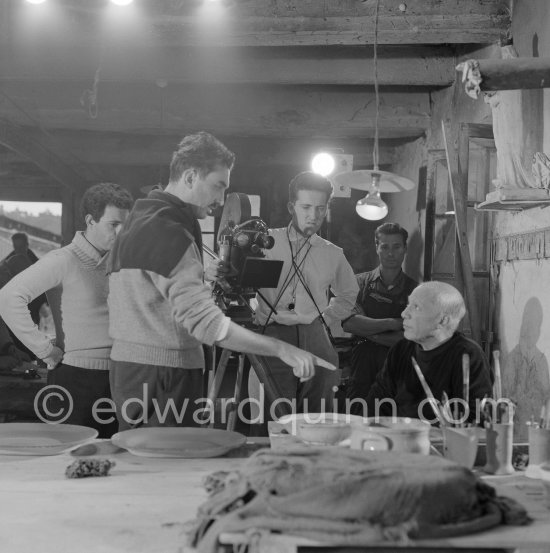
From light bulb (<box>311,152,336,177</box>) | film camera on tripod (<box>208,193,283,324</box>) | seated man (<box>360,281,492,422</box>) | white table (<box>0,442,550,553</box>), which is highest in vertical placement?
light bulb (<box>311,152,336,177</box>)

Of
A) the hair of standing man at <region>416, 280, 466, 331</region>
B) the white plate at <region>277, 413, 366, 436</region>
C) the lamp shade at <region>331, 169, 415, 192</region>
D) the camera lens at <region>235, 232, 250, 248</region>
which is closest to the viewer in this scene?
the white plate at <region>277, 413, 366, 436</region>

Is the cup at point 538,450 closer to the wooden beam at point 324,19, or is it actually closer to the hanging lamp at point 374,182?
the hanging lamp at point 374,182

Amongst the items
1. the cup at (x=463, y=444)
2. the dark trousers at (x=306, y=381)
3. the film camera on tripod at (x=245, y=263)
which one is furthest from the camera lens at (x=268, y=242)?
the cup at (x=463, y=444)

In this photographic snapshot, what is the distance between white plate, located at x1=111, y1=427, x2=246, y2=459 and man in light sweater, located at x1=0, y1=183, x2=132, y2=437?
3.14 feet

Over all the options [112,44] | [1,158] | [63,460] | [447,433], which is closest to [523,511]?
[447,433]

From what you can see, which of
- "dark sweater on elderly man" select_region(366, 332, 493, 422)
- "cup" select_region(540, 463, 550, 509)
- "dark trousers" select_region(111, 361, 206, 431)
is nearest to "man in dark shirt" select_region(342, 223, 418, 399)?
"dark sweater on elderly man" select_region(366, 332, 493, 422)

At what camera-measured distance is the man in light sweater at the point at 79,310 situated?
9.16ft

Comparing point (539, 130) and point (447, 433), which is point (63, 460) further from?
point (539, 130)

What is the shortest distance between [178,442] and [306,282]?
2000 millimetres

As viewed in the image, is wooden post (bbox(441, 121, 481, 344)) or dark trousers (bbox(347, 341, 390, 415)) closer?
wooden post (bbox(441, 121, 481, 344))

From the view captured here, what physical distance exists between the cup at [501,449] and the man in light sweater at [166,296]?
774 mm

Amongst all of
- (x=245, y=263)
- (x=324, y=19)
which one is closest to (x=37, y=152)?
(x=324, y=19)

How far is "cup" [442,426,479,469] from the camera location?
1647mm

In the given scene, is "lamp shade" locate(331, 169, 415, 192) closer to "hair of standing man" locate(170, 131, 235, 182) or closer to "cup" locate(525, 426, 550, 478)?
"hair of standing man" locate(170, 131, 235, 182)
